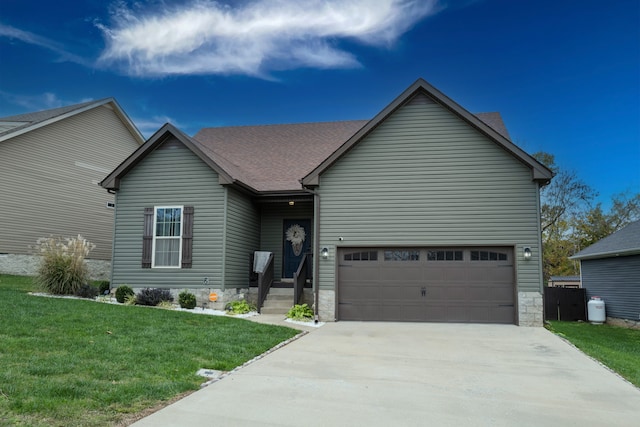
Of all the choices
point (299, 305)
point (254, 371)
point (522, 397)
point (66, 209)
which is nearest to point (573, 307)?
point (299, 305)

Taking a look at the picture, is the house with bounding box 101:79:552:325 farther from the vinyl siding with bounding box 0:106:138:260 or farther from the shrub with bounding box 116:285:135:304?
the vinyl siding with bounding box 0:106:138:260

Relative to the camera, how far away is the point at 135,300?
43.2 feet

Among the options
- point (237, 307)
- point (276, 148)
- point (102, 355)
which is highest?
point (276, 148)

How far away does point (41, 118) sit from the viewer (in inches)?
743

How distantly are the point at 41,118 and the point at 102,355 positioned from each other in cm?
1567

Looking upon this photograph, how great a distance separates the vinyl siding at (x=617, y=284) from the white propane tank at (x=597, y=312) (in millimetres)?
326

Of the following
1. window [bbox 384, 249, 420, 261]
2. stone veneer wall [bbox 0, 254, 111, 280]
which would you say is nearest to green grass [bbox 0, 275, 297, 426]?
window [bbox 384, 249, 420, 261]

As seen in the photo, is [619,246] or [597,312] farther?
[597,312]

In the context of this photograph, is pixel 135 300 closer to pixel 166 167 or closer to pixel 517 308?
pixel 166 167

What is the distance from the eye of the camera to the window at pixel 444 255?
12594 millimetres

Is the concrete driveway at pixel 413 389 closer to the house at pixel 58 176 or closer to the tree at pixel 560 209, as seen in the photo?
the house at pixel 58 176

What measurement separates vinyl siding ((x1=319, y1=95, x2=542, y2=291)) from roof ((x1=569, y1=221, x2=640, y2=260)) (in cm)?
596

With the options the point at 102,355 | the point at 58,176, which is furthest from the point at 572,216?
the point at 102,355

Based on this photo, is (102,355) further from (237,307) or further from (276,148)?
(276,148)
